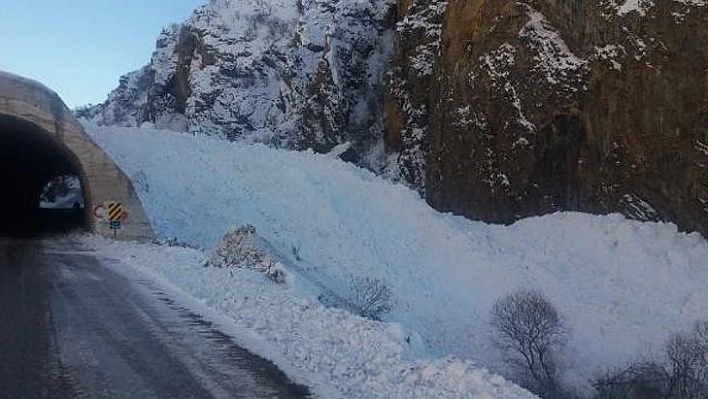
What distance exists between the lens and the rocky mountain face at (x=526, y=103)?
24062 mm

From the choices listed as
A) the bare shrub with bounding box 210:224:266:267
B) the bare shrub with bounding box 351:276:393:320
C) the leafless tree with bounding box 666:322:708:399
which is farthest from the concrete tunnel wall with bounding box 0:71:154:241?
the leafless tree with bounding box 666:322:708:399

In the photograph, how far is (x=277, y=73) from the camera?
75312 mm

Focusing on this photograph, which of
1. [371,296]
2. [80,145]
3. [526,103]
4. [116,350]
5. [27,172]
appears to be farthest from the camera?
[27,172]

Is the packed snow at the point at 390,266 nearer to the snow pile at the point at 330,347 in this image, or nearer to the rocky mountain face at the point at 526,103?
the snow pile at the point at 330,347

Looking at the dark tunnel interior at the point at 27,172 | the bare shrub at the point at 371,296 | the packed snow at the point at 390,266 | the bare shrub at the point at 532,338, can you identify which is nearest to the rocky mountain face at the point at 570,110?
the packed snow at the point at 390,266

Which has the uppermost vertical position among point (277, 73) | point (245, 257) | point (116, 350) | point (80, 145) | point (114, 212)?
point (277, 73)

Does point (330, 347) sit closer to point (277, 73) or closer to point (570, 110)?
point (570, 110)

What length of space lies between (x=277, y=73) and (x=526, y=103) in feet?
160

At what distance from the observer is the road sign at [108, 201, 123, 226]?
83.8 ft

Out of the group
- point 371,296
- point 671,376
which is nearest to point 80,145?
point 371,296

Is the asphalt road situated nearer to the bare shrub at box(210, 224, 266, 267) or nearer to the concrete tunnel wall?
the bare shrub at box(210, 224, 266, 267)

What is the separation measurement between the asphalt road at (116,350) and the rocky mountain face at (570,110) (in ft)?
58.2

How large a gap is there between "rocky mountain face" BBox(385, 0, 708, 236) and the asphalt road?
58.2 ft

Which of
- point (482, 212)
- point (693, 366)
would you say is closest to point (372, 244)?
point (482, 212)
